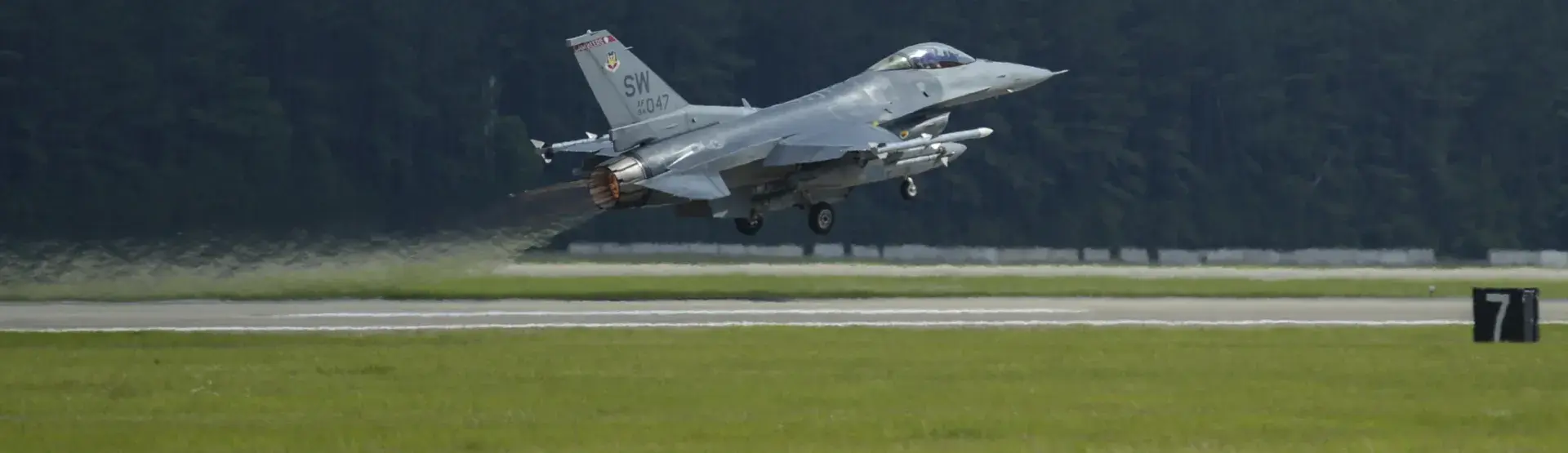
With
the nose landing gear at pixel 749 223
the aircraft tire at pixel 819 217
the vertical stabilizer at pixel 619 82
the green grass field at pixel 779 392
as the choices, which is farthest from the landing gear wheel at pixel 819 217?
the green grass field at pixel 779 392

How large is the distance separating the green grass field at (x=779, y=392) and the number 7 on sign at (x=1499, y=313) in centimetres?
70

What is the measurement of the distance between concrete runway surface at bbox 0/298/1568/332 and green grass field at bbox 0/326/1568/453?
2.37 m

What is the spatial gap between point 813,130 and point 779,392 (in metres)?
19.9

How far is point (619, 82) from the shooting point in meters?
40.8

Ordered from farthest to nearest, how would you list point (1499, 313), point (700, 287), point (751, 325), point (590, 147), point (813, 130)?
point (700, 287), point (590, 147), point (813, 130), point (751, 325), point (1499, 313)

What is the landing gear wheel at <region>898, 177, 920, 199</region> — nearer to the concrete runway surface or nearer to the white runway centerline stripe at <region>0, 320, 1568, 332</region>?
the concrete runway surface

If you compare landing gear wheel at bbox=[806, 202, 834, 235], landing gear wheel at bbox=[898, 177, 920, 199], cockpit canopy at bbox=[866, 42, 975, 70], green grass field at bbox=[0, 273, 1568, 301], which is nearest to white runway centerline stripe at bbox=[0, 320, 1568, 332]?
green grass field at bbox=[0, 273, 1568, 301]

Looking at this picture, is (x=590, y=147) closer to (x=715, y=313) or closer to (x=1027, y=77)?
(x=715, y=313)

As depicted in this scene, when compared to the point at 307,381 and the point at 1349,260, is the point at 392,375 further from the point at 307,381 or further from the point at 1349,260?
the point at 1349,260

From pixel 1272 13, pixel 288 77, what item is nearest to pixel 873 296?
pixel 288 77

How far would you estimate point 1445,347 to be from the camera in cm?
2772

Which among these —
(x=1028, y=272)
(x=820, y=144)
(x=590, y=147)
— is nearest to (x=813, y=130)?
(x=820, y=144)

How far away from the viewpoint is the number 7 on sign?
29.1 m

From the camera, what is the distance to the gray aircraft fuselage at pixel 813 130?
38.7m
